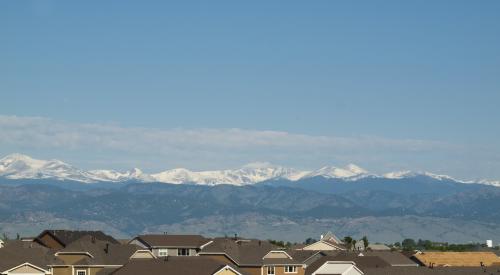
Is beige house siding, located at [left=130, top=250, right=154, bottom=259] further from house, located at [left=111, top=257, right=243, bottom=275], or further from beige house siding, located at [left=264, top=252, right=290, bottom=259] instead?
house, located at [left=111, top=257, right=243, bottom=275]

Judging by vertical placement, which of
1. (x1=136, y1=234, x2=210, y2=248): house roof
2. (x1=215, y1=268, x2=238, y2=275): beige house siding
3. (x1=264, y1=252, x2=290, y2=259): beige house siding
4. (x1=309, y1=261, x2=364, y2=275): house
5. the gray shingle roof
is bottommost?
(x1=215, y1=268, x2=238, y2=275): beige house siding

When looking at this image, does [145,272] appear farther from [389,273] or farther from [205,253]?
[205,253]

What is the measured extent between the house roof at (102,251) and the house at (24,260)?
8.60 feet

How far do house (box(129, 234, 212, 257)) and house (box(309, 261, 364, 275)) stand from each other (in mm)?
20823

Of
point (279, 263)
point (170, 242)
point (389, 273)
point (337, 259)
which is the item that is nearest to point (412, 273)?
point (389, 273)

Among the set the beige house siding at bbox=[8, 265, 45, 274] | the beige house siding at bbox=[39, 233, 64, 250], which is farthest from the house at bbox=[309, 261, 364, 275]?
the beige house siding at bbox=[39, 233, 64, 250]

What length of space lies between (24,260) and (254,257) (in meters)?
27.9

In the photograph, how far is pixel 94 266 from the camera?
4279 inches

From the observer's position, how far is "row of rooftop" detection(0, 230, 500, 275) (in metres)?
94.9

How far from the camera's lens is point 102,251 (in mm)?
111500

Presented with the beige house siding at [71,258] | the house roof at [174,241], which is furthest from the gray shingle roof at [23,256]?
the house roof at [174,241]

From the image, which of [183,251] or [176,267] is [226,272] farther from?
[183,251]

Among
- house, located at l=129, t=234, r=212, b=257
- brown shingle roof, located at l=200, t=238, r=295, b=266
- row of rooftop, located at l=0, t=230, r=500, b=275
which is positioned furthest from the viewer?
house, located at l=129, t=234, r=212, b=257

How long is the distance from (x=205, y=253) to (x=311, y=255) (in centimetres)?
2242
